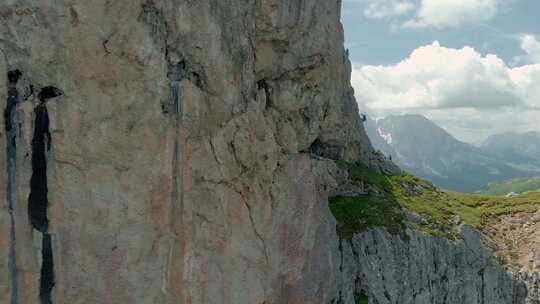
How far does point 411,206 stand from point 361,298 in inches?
467

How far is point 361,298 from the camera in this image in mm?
33281

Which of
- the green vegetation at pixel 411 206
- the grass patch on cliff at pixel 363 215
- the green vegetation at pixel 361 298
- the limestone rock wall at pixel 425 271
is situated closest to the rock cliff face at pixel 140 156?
the green vegetation at pixel 361 298

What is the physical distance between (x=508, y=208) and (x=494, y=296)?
11545 millimetres

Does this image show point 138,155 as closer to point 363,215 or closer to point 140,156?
point 140,156

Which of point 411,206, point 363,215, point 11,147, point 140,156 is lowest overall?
point 363,215

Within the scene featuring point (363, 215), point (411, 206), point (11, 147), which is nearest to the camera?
point (11, 147)

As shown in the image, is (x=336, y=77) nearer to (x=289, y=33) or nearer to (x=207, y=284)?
(x=289, y=33)

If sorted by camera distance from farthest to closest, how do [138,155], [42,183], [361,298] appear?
[361,298] → [138,155] → [42,183]

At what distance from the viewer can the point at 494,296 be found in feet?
125

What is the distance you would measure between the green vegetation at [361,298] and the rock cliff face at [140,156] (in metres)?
6.37

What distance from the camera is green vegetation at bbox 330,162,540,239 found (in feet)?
122

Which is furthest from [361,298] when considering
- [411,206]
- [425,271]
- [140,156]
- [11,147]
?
[11,147]

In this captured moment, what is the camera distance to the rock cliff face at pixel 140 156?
19766 mm

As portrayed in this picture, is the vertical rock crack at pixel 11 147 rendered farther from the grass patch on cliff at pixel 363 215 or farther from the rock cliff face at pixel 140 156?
the grass patch on cliff at pixel 363 215
